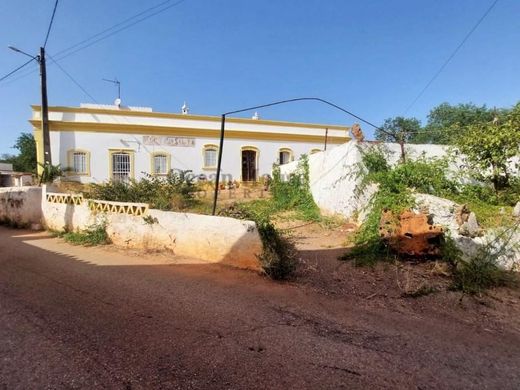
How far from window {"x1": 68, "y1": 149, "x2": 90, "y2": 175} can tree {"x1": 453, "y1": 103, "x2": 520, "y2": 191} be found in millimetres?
15710

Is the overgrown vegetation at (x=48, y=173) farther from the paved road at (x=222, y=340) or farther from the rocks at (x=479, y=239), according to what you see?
the rocks at (x=479, y=239)

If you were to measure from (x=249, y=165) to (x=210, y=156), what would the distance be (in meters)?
2.50

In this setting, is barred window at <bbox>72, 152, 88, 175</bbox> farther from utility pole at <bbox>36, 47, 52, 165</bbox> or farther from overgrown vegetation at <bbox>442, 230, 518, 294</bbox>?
overgrown vegetation at <bbox>442, 230, 518, 294</bbox>

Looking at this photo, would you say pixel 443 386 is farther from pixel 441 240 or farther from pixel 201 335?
pixel 441 240

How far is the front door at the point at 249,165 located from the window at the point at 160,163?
4.46m

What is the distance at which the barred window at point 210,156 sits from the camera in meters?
17.2

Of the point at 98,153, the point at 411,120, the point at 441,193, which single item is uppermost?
the point at 411,120

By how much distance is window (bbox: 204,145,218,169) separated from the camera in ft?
56.4

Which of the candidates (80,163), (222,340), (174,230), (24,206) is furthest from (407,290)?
(80,163)

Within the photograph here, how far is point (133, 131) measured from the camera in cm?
1590

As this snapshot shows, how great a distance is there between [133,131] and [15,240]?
30.6 feet

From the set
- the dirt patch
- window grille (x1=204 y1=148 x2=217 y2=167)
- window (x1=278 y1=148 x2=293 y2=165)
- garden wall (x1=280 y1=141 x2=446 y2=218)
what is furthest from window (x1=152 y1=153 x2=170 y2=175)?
the dirt patch

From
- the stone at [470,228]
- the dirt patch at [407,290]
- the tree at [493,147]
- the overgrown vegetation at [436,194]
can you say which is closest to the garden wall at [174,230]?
the dirt patch at [407,290]

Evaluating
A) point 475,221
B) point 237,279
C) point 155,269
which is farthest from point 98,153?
point 475,221
